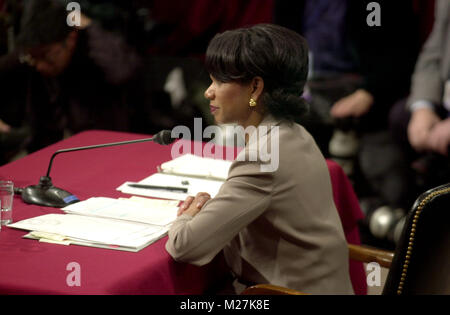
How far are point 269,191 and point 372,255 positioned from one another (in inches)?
20.3

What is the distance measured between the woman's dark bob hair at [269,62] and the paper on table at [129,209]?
449mm

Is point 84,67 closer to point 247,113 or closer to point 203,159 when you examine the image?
point 203,159

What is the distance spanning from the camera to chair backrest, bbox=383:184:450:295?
146 centimetres

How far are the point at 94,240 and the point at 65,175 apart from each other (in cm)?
70

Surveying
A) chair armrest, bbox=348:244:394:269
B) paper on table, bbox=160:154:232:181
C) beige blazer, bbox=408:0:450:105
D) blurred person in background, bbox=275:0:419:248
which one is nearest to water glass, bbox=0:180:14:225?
paper on table, bbox=160:154:232:181

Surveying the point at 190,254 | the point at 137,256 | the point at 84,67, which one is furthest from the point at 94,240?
the point at 84,67

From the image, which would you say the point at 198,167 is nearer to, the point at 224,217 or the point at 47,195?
the point at 47,195

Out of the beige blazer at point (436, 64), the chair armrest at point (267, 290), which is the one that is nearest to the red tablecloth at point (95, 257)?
the chair armrest at point (267, 290)

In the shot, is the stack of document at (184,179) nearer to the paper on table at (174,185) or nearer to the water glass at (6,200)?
the paper on table at (174,185)

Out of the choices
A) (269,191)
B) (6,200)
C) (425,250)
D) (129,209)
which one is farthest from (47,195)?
(425,250)

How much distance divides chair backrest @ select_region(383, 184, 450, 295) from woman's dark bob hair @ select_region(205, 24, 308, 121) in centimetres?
51

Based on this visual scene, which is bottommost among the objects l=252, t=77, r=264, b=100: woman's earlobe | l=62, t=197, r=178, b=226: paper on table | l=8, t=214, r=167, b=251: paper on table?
l=8, t=214, r=167, b=251: paper on table

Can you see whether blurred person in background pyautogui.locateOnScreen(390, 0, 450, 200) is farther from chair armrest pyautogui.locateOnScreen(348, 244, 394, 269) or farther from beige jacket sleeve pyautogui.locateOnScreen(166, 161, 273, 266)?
beige jacket sleeve pyautogui.locateOnScreen(166, 161, 273, 266)

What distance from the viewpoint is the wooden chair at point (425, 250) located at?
1463 millimetres
